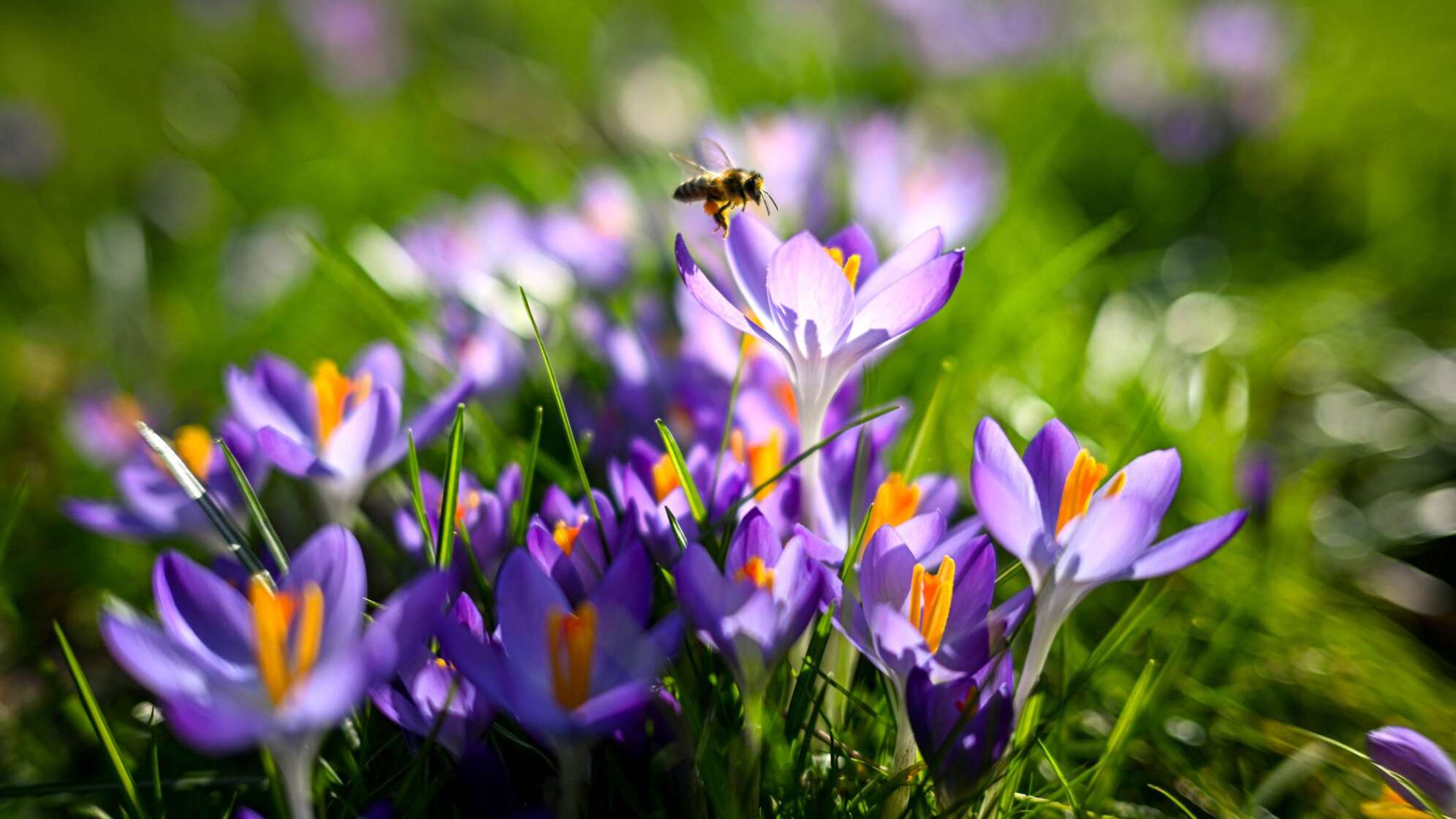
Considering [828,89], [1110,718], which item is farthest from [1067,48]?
[1110,718]

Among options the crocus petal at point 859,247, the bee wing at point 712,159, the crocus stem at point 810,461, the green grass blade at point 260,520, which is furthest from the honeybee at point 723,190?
the green grass blade at point 260,520

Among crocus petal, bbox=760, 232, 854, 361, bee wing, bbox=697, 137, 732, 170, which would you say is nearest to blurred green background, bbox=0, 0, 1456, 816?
bee wing, bbox=697, 137, 732, 170

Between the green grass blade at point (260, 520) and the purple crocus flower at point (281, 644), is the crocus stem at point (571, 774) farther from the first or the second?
the green grass blade at point (260, 520)

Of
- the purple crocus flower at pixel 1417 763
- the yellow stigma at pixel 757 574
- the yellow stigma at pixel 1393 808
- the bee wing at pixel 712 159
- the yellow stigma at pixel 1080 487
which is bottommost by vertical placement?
the yellow stigma at pixel 1393 808

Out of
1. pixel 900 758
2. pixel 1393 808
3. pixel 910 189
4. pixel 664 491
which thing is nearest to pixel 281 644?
pixel 664 491

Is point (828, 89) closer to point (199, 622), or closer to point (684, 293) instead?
point (684, 293)

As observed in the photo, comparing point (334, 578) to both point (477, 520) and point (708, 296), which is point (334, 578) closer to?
point (477, 520)

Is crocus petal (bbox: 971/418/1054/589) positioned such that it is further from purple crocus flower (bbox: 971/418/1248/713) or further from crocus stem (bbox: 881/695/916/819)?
crocus stem (bbox: 881/695/916/819)

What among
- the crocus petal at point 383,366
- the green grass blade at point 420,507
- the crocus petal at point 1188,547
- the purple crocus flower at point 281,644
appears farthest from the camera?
the crocus petal at point 383,366
